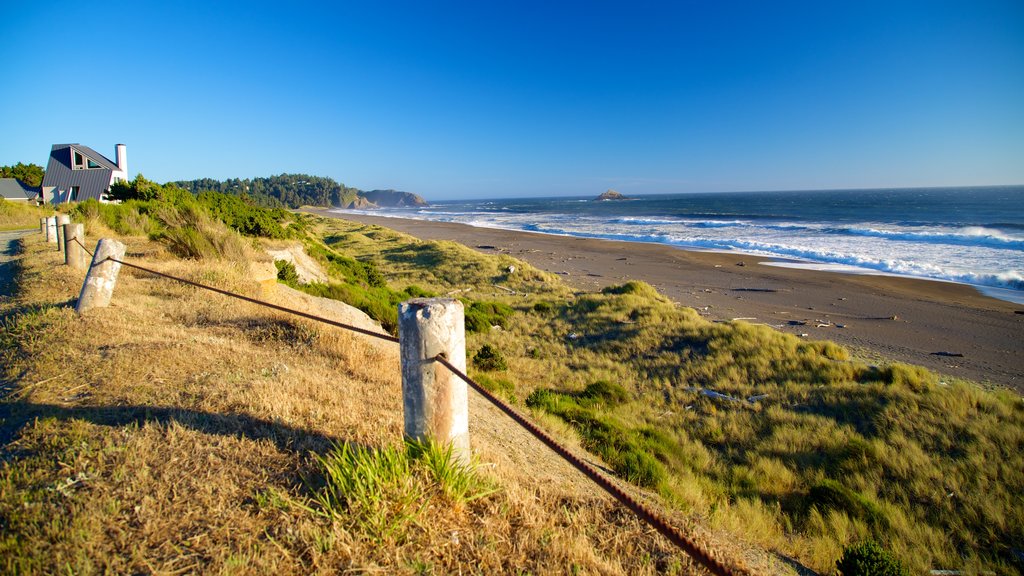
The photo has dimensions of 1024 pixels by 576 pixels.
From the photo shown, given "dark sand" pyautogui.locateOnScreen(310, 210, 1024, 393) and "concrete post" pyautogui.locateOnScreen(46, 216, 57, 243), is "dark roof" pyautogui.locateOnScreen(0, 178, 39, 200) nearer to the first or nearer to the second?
"concrete post" pyautogui.locateOnScreen(46, 216, 57, 243)

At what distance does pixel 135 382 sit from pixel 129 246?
1067cm

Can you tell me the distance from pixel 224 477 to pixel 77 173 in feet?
142

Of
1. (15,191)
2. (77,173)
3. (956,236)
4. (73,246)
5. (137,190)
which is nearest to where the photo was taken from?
(73,246)

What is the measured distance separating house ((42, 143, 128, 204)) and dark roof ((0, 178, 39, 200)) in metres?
5.83

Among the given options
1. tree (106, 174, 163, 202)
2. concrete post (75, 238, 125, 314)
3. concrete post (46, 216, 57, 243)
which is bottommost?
concrete post (75, 238, 125, 314)

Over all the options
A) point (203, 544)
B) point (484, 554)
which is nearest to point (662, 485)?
point (484, 554)

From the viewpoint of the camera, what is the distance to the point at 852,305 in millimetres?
17875

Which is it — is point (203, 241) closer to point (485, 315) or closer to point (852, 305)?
point (485, 315)

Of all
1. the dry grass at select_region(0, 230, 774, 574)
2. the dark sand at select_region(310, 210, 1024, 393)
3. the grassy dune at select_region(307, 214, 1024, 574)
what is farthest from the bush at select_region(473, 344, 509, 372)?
the dark sand at select_region(310, 210, 1024, 393)

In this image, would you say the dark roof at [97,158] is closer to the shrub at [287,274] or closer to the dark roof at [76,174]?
the dark roof at [76,174]

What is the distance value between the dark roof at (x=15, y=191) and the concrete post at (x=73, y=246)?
41.5 meters

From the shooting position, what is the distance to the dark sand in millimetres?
12466

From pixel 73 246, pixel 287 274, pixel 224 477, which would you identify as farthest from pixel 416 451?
pixel 287 274

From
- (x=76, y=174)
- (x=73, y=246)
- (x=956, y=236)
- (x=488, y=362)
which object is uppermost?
(x=76, y=174)
